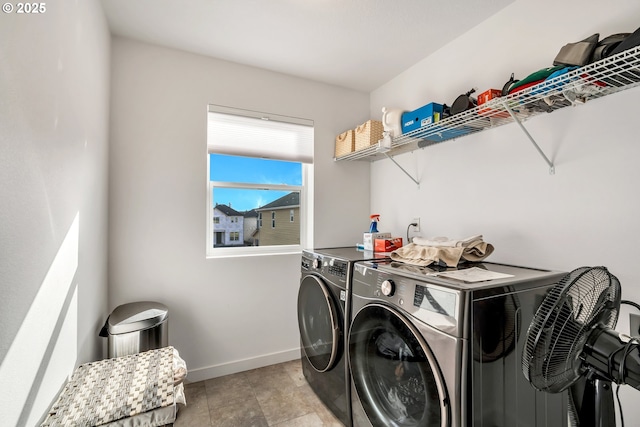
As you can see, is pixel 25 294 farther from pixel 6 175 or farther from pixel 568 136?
pixel 568 136

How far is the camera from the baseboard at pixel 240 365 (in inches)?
84.8

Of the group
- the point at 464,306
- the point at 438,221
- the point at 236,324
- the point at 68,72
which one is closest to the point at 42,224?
the point at 68,72

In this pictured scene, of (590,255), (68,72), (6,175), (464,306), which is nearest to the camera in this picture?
(6,175)

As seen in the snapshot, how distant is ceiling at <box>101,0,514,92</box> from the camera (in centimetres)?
169

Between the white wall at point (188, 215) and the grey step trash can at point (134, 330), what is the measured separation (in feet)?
0.83

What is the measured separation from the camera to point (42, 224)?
97 centimetres

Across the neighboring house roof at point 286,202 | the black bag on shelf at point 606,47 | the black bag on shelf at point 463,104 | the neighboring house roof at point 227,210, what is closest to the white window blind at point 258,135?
the neighboring house roof at point 286,202

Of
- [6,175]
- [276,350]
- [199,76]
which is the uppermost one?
[199,76]

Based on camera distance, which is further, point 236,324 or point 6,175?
point 236,324

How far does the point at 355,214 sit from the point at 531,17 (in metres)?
1.79

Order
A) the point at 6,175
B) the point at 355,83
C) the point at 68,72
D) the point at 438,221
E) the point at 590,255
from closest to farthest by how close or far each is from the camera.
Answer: the point at 6,175
the point at 68,72
the point at 590,255
the point at 438,221
the point at 355,83

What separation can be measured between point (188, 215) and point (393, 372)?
1.70m

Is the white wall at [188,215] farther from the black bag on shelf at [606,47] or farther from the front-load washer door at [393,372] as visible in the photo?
the black bag on shelf at [606,47]

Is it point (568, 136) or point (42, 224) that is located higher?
point (568, 136)
